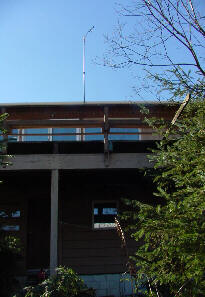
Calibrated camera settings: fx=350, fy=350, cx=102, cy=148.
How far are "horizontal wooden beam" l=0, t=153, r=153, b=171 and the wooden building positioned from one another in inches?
0.9

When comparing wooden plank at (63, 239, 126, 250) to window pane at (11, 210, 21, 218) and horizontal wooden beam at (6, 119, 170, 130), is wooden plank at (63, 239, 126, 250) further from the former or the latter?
horizontal wooden beam at (6, 119, 170, 130)

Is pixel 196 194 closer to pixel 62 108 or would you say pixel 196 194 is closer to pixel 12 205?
pixel 62 108

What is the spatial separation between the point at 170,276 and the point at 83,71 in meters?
9.10

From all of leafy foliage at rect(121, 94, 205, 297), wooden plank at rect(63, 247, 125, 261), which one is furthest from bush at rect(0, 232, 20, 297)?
leafy foliage at rect(121, 94, 205, 297)

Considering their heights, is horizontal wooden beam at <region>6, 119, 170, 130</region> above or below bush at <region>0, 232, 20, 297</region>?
above

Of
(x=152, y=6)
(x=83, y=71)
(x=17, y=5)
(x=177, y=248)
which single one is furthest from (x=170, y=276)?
(x=83, y=71)

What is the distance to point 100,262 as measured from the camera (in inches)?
380

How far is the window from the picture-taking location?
392 inches

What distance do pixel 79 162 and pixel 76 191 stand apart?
214 centimetres

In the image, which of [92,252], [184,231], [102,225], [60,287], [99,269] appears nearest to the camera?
[184,231]

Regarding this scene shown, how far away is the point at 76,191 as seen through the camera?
33.2 ft

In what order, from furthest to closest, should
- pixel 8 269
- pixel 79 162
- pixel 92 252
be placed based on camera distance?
pixel 92 252, pixel 79 162, pixel 8 269

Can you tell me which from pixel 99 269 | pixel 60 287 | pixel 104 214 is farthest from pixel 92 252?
pixel 60 287

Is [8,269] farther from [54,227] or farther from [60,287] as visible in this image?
[60,287]
